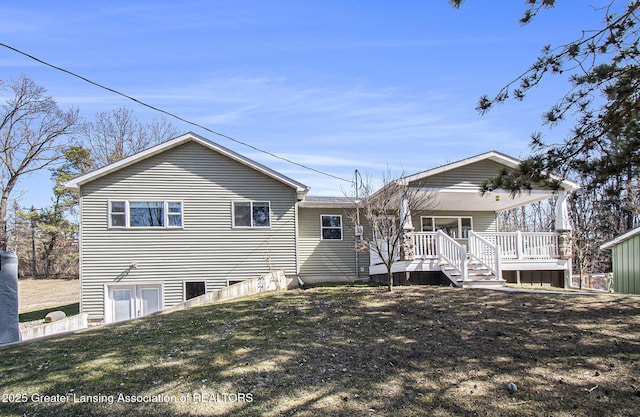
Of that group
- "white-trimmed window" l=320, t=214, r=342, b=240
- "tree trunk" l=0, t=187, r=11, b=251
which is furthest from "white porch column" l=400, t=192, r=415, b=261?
"tree trunk" l=0, t=187, r=11, b=251

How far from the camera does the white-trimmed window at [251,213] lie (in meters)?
17.4

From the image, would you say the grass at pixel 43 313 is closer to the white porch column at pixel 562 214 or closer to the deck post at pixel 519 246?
the deck post at pixel 519 246

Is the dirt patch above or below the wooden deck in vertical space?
below

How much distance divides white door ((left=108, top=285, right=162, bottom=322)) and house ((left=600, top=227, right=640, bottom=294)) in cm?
1492

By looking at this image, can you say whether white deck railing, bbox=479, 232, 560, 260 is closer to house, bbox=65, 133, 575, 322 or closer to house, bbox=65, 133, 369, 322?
house, bbox=65, 133, 575, 322

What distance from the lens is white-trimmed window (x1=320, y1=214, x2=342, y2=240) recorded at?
19234mm

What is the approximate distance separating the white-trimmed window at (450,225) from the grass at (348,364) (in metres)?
10.2

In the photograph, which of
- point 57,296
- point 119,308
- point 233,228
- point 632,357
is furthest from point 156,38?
point 57,296

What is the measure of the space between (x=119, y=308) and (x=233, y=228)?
186 inches

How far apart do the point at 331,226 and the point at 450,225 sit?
210 inches

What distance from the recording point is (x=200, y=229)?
55.8 ft

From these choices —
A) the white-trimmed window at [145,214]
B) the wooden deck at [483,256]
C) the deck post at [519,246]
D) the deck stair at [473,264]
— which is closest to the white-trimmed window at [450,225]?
the wooden deck at [483,256]

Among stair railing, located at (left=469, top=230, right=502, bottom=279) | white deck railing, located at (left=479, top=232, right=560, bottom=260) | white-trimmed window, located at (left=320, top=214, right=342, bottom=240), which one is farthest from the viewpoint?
white-trimmed window, located at (left=320, top=214, right=342, bottom=240)

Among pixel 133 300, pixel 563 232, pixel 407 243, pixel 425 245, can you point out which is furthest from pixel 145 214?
pixel 563 232
